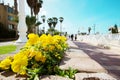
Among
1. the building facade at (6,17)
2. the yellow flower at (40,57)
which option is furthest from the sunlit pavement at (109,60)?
the building facade at (6,17)

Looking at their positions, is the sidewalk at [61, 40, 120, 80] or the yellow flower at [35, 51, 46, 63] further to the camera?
the sidewalk at [61, 40, 120, 80]

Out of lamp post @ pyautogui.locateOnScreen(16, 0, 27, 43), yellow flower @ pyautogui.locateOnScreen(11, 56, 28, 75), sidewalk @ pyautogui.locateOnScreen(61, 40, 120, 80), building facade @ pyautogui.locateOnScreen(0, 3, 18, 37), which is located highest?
building facade @ pyautogui.locateOnScreen(0, 3, 18, 37)

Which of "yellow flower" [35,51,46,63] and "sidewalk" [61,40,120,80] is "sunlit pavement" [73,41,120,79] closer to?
"sidewalk" [61,40,120,80]

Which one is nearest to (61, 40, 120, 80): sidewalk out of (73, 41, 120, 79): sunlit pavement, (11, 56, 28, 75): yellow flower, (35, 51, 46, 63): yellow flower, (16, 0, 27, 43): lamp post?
(73, 41, 120, 79): sunlit pavement

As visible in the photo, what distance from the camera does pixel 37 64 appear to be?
3748mm

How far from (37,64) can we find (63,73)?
17.8 inches

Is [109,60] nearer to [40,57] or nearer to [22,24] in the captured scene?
[40,57]

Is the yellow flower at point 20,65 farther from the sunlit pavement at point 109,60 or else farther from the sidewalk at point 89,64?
the sunlit pavement at point 109,60

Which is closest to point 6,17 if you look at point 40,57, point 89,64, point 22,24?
point 22,24

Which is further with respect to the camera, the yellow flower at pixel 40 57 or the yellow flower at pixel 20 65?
the yellow flower at pixel 40 57

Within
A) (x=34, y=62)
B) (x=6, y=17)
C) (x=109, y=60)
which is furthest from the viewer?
(x=6, y=17)

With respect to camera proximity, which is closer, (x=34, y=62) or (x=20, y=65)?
(x=20, y=65)

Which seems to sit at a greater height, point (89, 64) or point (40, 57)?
point (40, 57)

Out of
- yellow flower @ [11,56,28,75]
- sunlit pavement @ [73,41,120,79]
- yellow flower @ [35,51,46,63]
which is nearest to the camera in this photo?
yellow flower @ [11,56,28,75]
